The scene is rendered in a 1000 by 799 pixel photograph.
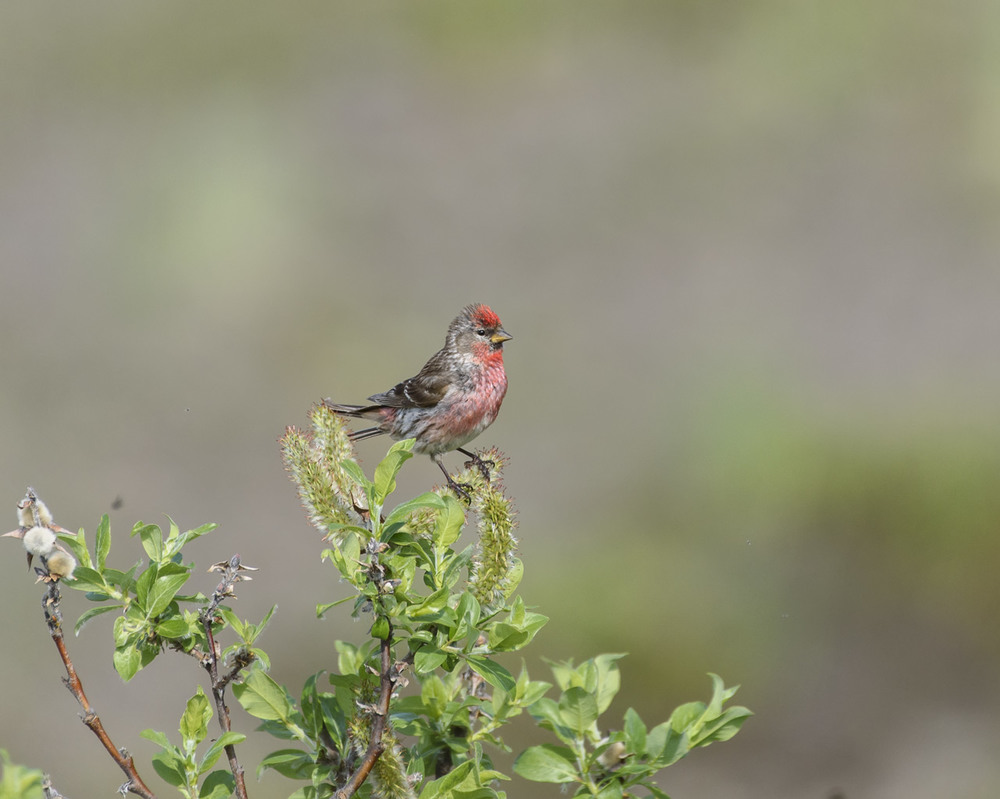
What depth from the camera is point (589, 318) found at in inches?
395

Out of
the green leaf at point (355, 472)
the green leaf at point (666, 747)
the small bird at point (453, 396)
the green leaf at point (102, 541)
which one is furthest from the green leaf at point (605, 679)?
the small bird at point (453, 396)

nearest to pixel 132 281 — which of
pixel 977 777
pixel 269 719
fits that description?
pixel 977 777

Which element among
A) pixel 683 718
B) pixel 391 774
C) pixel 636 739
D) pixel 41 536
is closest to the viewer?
pixel 41 536

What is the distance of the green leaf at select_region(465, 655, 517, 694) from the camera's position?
2.51m

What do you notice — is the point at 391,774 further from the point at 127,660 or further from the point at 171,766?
the point at 127,660

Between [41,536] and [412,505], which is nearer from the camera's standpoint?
[41,536]

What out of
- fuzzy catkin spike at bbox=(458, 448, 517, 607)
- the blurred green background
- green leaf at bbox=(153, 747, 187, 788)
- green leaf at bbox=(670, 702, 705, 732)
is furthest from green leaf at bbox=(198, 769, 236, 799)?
the blurred green background

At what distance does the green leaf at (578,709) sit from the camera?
2.58m

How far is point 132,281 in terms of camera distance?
10.3 meters

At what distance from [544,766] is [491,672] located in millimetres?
250

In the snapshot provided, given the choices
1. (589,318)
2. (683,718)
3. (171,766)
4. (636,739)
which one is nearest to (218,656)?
(171,766)

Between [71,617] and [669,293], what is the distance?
5.59 metres

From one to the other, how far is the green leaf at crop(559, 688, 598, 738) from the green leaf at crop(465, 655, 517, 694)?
124 mm

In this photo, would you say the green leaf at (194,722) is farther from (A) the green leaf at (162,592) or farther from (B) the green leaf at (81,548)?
(B) the green leaf at (81,548)
